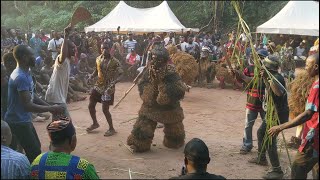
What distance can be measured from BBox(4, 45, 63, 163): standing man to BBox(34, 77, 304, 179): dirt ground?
1489mm

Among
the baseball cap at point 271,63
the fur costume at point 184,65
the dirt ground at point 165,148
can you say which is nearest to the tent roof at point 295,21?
the fur costume at point 184,65

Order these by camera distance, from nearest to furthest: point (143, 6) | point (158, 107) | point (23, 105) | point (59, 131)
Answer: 1. point (59, 131)
2. point (23, 105)
3. point (158, 107)
4. point (143, 6)

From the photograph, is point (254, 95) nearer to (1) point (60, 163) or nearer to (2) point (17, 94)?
(2) point (17, 94)

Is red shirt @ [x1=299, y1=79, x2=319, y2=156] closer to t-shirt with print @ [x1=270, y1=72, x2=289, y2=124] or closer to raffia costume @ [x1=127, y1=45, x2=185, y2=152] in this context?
t-shirt with print @ [x1=270, y1=72, x2=289, y2=124]

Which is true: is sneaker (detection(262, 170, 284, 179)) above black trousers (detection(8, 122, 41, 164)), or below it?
below

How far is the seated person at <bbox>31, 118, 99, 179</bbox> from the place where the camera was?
2.81 metres

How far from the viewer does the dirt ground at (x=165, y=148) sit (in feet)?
19.6

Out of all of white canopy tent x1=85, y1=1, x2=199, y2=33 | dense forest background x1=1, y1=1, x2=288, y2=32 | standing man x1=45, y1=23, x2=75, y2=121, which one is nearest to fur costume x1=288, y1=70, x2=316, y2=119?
standing man x1=45, y1=23, x2=75, y2=121

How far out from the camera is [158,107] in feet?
21.7

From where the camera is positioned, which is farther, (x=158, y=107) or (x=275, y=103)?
(x=158, y=107)

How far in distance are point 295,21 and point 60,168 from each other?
1745cm

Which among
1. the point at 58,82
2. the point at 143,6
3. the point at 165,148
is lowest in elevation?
the point at 165,148

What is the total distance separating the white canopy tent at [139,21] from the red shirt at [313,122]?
1490cm

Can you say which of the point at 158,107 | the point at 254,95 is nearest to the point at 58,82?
the point at 158,107
